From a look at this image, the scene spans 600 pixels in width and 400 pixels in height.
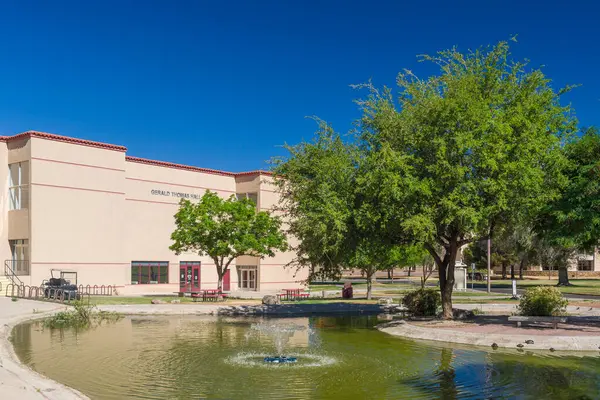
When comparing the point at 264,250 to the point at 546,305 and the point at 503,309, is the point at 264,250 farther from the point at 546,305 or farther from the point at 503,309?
the point at 546,305

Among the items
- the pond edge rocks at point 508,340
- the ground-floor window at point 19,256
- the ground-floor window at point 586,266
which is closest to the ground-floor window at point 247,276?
the ground-floor window at point 19,256

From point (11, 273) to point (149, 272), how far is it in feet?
40.3

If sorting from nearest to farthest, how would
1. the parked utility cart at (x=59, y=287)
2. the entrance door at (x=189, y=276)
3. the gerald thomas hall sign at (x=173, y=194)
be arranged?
the parked utility cart at (x=59, y=287) < the gerald thomas hall sign at (x=173, y=194) < the entrance door at (x=189, y=276)

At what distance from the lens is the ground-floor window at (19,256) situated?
157 feet

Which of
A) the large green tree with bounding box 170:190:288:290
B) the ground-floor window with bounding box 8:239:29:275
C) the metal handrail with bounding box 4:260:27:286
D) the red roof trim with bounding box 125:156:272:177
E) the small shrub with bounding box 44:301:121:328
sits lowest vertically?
the small shrub with bounding box 44:301:121:328

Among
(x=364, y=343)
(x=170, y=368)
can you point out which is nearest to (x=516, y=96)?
(x=364, y=343)

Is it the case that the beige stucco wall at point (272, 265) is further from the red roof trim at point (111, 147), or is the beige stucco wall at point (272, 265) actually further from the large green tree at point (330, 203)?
the large green tree at point (330, 203)

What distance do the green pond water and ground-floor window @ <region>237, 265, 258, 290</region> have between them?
37237mm

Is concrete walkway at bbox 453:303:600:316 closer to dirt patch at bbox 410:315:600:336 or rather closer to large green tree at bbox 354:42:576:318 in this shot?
dirt patch at bbox 410:315:600:336

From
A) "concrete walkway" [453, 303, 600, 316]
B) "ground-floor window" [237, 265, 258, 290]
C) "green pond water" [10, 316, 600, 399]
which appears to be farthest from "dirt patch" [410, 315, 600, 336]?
"ground-floor window" [237, 265, 258, 290]

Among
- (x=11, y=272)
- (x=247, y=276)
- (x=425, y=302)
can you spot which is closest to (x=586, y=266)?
(x=247, y=276)

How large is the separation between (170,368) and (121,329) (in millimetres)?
10370

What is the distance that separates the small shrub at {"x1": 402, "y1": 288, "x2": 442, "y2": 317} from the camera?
100 ft

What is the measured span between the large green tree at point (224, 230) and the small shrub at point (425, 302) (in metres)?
15.2
